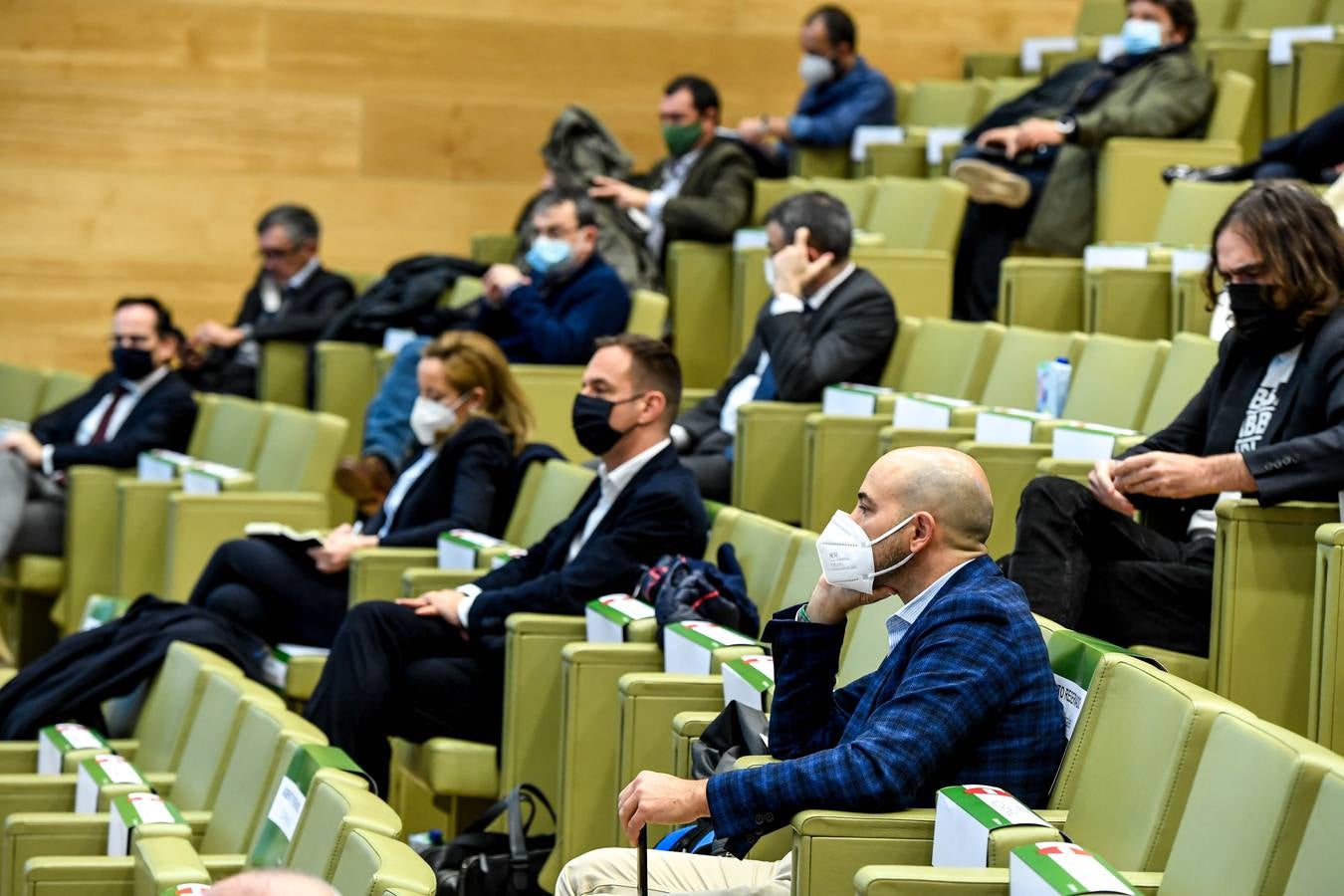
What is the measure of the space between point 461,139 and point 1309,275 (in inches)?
169

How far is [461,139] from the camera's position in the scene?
628 cm

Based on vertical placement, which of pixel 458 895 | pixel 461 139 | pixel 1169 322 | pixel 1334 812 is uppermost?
pixel 461 139

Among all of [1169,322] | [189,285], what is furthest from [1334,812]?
[189,285]

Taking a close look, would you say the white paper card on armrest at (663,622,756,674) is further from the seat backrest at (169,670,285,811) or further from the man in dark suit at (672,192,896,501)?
the man in dark suit at (672,192,896,501)

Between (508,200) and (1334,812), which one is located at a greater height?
(508,200)

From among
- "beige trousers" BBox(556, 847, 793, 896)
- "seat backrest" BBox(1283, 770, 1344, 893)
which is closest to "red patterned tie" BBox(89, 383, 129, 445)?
"beige trousers" BBox(556, 847, 793, 896)

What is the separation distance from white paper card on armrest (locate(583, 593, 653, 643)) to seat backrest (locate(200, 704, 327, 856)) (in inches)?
17.1

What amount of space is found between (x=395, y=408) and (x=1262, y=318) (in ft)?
7.78

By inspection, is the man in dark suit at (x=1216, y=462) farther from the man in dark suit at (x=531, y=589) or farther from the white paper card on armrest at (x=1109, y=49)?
the white paper card on armrest at (x=1109, y=49)

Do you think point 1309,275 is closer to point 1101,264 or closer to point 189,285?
point 1101,264

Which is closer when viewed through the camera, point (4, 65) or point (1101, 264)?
point (1101, 264)

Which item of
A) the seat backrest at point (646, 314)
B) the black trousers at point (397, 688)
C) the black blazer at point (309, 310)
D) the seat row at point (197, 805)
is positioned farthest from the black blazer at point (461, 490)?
the black blazer at point (309, 310)

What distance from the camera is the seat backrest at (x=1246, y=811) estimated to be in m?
1.42

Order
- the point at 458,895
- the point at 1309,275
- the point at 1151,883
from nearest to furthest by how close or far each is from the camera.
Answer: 1. the point at 1151,883
2. the point at 1309,275
3. the point at 458,895
